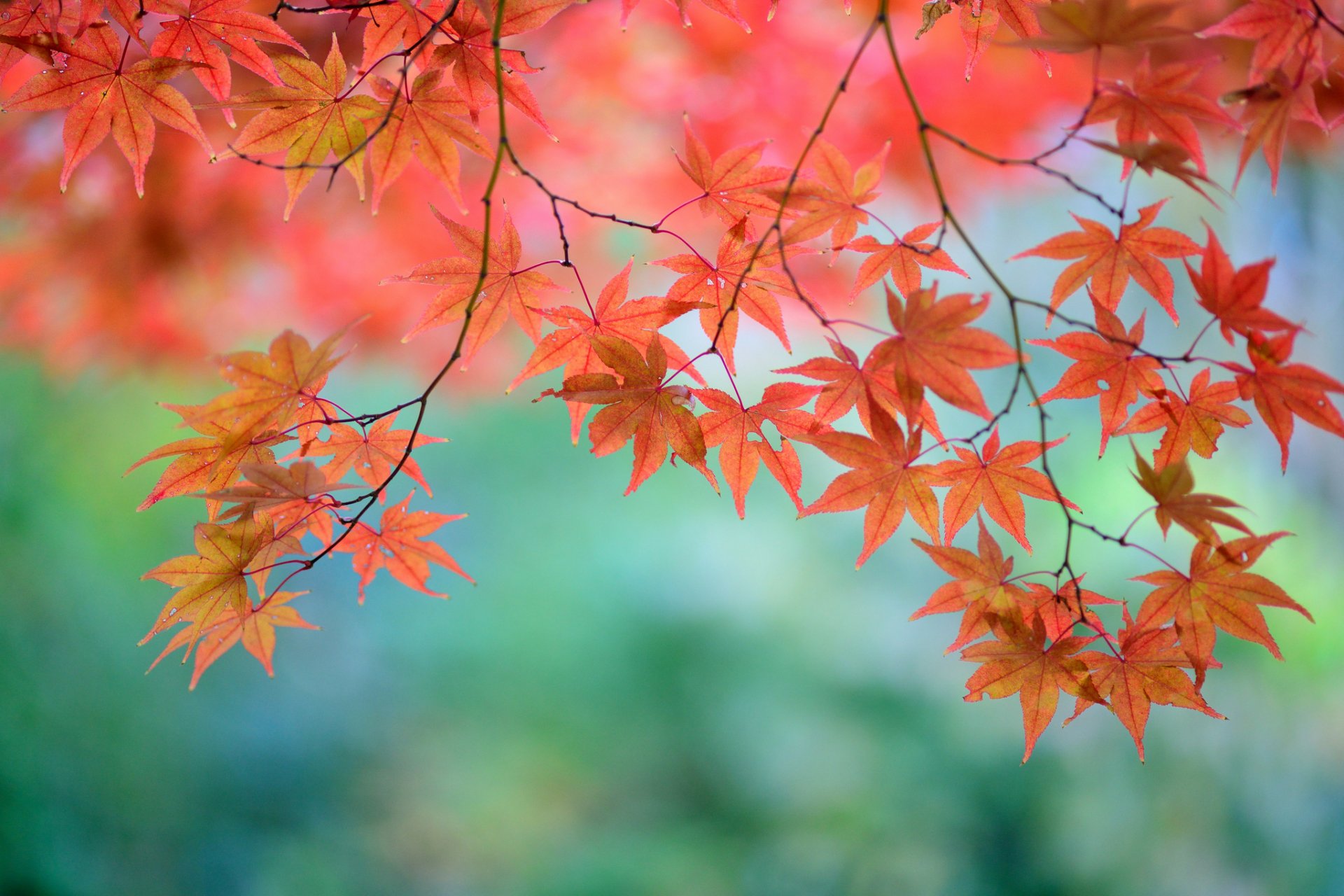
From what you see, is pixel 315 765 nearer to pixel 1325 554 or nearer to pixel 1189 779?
pixel 1189 779

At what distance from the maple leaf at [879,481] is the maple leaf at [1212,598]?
164 mm

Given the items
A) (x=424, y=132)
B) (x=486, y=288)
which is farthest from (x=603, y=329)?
(x=424, y=132)

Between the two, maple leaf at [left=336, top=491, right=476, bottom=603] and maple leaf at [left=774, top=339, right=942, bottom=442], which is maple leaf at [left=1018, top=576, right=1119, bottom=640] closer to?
maple leaf at [left=774, top=339, right=942, bottom=442]

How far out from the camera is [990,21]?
0.72m

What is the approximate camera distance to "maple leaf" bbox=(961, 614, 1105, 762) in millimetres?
631

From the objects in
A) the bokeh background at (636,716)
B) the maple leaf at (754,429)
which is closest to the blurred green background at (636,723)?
the bokeh background at (636,716)

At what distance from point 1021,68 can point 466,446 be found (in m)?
3.33

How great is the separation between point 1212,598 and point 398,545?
677 millimetres

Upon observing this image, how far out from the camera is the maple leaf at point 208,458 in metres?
0.62

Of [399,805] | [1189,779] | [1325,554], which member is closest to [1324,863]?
[1189,779]

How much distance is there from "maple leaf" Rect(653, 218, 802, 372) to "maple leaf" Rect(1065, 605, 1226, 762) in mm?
350

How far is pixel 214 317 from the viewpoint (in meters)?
2.85

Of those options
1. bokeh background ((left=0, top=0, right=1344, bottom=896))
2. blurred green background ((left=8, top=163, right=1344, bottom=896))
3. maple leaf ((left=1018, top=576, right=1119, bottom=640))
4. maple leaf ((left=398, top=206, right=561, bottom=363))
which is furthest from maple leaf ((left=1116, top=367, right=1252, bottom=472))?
blurred green background ((left=8, top=163, right=1344, bottom=896))

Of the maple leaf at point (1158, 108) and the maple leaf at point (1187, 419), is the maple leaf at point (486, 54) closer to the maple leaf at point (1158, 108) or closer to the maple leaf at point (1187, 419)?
the maple leaf at point (1158, 108)
